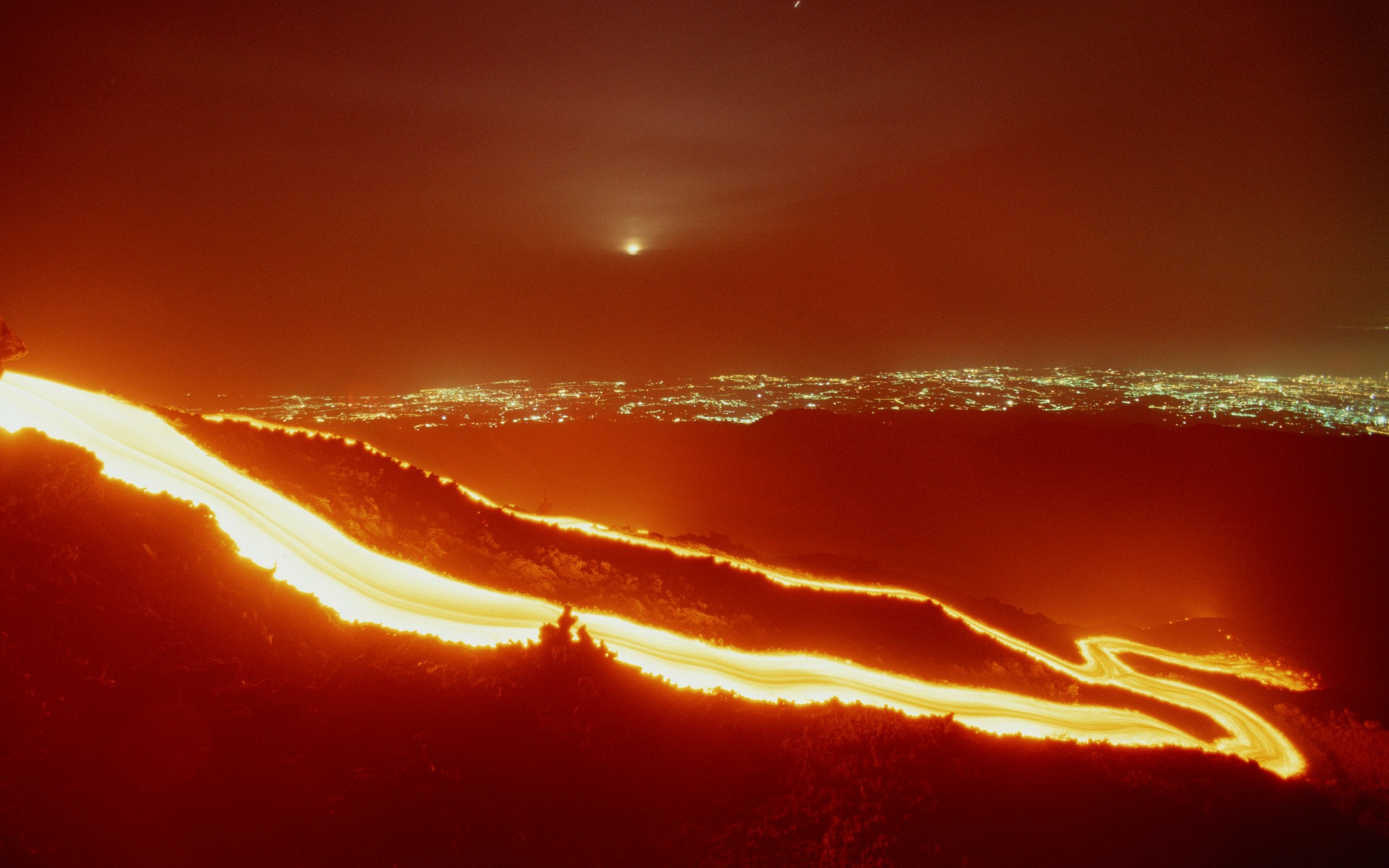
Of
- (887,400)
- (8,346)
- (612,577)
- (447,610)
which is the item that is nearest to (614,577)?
(612,577)

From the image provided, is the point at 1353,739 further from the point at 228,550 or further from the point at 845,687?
the point at 228,550

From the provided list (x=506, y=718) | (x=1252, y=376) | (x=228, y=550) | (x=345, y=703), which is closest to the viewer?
(x=345, y=703)

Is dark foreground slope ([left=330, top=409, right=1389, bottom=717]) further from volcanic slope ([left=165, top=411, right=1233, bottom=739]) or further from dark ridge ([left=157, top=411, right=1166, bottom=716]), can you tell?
volcanic slope ([left=165, top=411, right=1233, bottom=739])

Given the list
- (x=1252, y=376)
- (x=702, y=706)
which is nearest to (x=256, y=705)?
(x=702, y=706)

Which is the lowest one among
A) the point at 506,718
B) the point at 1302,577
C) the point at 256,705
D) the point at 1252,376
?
the point at 1302,577

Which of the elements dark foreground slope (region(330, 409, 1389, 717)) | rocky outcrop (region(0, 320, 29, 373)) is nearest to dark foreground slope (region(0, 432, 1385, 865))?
rocky outcrop (region(0, 320, 29, 373))

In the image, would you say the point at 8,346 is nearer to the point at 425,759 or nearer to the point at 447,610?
the point at 447,610

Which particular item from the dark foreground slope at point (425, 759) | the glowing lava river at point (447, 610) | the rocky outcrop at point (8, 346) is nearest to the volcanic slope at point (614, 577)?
the glowing lava river at point (447, 610)

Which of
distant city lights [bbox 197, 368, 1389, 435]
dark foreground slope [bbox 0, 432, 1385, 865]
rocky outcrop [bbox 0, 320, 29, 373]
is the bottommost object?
dark foreground slope [bbox 0, 432, 1385, 865]
